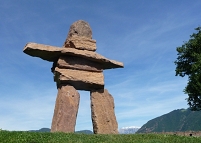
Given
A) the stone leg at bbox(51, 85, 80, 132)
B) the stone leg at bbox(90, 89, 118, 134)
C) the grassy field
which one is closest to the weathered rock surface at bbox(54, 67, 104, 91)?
the stone leg at bbox(51, 85, 80, 132)

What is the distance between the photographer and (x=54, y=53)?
15.9 metres

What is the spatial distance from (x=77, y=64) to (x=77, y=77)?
0.88 meters

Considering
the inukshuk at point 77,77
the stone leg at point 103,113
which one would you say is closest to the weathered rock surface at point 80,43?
the inukshuk at point 77,77

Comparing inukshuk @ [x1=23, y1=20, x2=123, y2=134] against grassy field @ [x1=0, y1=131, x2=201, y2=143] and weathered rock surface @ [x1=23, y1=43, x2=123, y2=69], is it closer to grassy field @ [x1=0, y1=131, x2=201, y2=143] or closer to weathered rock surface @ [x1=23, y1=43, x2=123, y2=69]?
weathered rock surface @ [x1=23, y1=43, x2=123, y2=69]

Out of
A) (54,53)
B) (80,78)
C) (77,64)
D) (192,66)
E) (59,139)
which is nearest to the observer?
(59,139)

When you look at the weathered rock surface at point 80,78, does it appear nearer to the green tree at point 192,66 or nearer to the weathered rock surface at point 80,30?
the weathered rock surface at point 80,30

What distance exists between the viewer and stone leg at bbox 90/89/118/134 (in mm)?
16047

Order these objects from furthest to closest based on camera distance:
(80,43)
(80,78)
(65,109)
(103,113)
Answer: (80,43), (103,113), (80,78), (65,109)

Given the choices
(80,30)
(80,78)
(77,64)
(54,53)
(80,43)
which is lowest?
(80,78)

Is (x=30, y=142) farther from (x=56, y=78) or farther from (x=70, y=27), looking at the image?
(x=70, y=27)

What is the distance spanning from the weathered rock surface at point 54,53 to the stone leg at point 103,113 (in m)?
2.12

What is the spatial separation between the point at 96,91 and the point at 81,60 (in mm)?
2248

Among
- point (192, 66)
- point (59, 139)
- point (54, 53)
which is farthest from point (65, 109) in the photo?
point (192, 66)

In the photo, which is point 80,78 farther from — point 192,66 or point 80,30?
point 192,66
